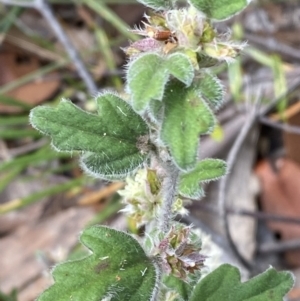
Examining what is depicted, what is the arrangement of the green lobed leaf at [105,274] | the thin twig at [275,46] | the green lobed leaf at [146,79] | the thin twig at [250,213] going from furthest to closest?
the thin twig at [275,46], the thin twig at [250,213], the green lobed leaf at [105,274], the green lobed leaf at [146,79]

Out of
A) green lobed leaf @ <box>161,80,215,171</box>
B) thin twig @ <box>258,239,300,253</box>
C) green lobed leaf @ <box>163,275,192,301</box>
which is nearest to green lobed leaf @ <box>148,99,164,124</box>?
green lobed leaf @ <box>161,80,215,171</box>

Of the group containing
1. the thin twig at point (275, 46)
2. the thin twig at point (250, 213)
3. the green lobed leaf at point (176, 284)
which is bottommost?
the thin twig at point (250, 213)

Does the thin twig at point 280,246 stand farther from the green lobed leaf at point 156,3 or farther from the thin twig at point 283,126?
the green lobed leaf at point 156,3

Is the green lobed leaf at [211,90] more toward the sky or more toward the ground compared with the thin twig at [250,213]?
more toward the sky

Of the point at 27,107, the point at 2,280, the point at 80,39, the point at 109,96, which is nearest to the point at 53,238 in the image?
the point at 2,280

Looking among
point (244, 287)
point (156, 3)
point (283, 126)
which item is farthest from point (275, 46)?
point (156, 3)

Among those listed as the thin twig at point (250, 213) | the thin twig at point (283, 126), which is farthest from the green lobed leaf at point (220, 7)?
the thin twig at point (283, 126)

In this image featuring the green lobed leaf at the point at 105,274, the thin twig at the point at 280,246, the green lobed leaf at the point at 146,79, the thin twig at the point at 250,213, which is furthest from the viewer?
the thin twig at the point at 280,246

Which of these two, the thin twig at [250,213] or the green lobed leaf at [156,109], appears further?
the thin twig at [250,213]
